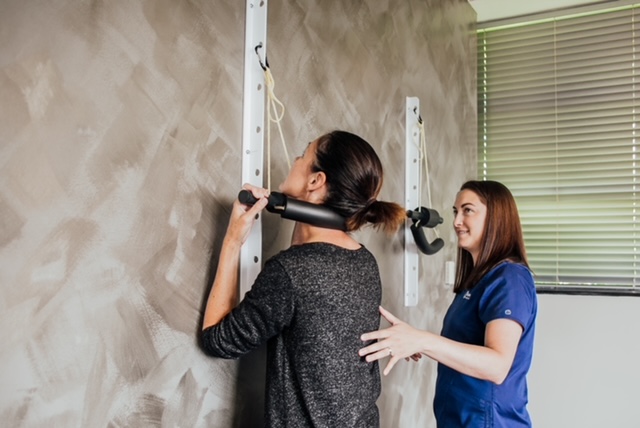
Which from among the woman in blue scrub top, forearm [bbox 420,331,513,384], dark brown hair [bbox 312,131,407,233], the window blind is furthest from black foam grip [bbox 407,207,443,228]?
the window blind

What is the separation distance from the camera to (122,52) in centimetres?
96

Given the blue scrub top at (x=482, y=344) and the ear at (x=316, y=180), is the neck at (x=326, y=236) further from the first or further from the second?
the blue scrub top at (x=482, y=344)

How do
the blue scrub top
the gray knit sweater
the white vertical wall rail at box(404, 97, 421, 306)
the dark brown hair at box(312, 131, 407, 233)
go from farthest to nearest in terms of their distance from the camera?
the white vertical wall rail at box(404, 97, 421, 306), the blue scrub top, the dark brown hair at box(312, 131, 407, 233), the gray knit sweater

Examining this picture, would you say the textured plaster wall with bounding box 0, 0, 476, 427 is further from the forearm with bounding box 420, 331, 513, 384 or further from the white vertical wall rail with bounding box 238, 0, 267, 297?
the forearm with bounding box 420, 331, 513, 384

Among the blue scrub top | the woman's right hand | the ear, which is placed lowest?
the blue scrub top

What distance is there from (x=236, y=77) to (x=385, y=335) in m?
0.62

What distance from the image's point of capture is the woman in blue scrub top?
1.26 meters

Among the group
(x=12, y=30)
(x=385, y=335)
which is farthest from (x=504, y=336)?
(x=12, y=30)

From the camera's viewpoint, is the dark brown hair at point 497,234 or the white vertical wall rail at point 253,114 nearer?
the white vertical wall rail at point 253,114

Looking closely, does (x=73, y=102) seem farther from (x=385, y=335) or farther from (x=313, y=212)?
(x=385, y=335)

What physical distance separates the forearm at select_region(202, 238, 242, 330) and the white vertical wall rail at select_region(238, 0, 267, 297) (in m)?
0.11

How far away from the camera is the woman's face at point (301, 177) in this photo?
118 centimetres

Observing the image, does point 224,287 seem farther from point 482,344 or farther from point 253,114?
point 482,344

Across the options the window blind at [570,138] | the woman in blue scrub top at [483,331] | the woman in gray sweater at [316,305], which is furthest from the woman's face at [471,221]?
the window blind at [570,138]
